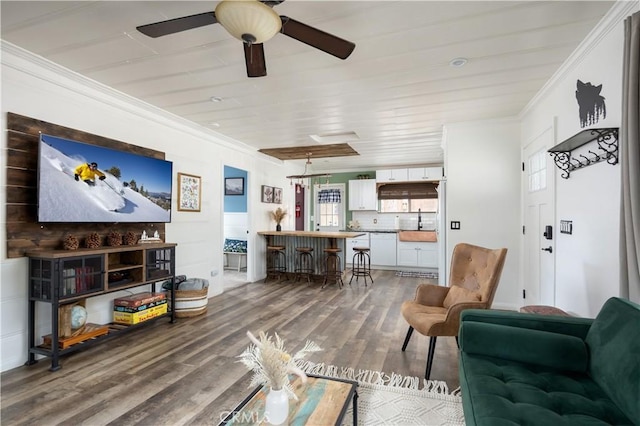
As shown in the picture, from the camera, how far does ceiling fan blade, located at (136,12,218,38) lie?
157 cm

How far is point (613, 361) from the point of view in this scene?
1.40m

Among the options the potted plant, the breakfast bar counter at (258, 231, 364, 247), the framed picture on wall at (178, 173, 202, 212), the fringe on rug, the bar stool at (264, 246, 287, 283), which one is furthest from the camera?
the potted plant

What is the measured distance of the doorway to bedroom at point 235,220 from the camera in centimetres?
705

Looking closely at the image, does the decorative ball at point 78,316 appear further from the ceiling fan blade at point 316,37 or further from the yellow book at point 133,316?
the ceiling fan blade at point 316,37

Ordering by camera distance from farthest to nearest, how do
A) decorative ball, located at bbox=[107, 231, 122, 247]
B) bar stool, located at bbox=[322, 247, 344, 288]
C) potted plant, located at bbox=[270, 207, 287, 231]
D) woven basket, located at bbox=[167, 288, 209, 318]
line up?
potted plant, located at bbox=[270, 207, 287, 231] → bar stool, located at bbox=[322, 247, 344, 288] → woven basket, located at bbox=[167, 288, 209, 318] → decorative ball, located at bbox=[107, 231, 122, 247]

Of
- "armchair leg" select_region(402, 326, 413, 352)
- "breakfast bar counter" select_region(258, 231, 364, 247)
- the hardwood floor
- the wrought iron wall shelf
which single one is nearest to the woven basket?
the hardwood floor

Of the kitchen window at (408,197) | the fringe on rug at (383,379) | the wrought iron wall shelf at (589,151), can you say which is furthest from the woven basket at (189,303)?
the kitchen window at (408,197)

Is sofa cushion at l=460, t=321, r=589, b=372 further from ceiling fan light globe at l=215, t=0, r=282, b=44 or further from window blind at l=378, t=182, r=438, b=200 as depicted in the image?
window blind at l=378, t=182, r=438, b=200

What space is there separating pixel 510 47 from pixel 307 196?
22.2 feet

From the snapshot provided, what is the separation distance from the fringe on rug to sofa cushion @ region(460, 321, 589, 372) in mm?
620

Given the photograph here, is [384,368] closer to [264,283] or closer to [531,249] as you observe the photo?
[531,249]

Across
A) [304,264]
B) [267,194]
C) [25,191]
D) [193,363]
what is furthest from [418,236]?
[25,191]

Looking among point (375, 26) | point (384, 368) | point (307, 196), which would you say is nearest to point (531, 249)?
point (384, 368)

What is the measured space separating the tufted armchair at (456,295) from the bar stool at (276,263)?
3.78 meters
